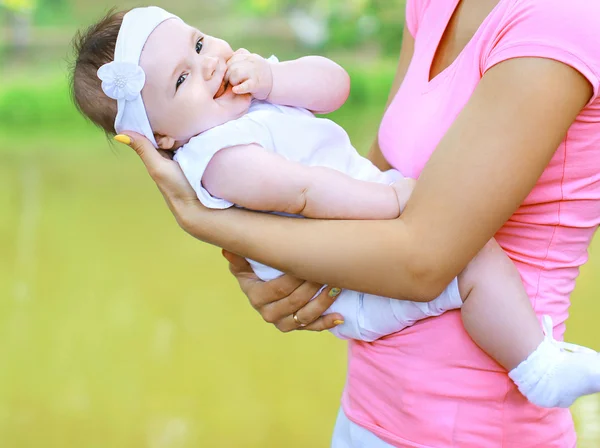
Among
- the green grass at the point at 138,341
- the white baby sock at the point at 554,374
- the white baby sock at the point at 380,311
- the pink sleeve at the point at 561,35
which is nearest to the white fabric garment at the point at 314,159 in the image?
the white baby sock at the point at 380,311

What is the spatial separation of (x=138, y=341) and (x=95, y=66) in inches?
77.4

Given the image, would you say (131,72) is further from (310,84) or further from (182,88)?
(310,84)

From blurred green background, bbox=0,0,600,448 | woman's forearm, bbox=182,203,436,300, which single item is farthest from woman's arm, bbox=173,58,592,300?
blurred green background, bbox=0,0,600,448

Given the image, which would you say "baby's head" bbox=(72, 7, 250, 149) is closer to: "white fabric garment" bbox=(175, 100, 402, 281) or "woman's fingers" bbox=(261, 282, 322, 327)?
"white fabric garment" bbox=(175, 100, 402, 281)

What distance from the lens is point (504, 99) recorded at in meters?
0.78

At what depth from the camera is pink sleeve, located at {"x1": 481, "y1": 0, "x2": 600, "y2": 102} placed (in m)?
0.77

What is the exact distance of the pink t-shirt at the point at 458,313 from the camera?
861mm

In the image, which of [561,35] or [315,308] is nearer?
[561,35]

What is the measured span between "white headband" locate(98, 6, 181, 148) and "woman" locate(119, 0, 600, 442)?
1.5 inches

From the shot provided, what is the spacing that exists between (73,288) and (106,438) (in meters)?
0.81

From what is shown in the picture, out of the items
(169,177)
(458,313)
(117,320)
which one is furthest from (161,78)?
(117,320)

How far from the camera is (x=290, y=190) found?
0.93 meters

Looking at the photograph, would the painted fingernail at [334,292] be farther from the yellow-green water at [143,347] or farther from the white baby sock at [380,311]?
the yellow-green water at [143,347]

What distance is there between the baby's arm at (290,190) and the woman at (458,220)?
3 centimetres
